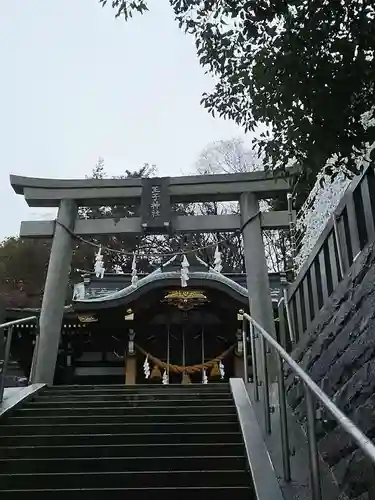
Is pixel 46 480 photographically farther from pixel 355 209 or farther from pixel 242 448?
pixel 355 209

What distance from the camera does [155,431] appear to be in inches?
174

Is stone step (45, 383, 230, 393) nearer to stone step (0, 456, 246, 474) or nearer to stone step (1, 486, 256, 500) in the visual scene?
stone step (0, 456, 246, 474)

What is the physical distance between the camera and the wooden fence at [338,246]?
3.93m

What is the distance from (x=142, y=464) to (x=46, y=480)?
67 centimetres

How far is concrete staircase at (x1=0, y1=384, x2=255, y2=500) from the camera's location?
342 cm

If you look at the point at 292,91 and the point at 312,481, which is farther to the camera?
the point at 292,91

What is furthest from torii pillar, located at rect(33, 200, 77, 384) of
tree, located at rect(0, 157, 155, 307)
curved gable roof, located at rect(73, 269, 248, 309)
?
tree, located at rect(0, 157, 155, 307)

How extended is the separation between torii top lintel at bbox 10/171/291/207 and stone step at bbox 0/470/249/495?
5.11 m

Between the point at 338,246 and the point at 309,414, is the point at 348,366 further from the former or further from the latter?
the point at 338,246

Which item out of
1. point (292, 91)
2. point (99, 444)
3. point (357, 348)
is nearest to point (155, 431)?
point (99, 444)

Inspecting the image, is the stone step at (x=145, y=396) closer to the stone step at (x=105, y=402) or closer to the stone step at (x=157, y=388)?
the stone step at (x=105, y=402)

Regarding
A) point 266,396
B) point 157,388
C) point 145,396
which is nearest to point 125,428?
point 145,396

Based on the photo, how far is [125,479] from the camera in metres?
3.57

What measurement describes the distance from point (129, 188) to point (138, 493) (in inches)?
217
